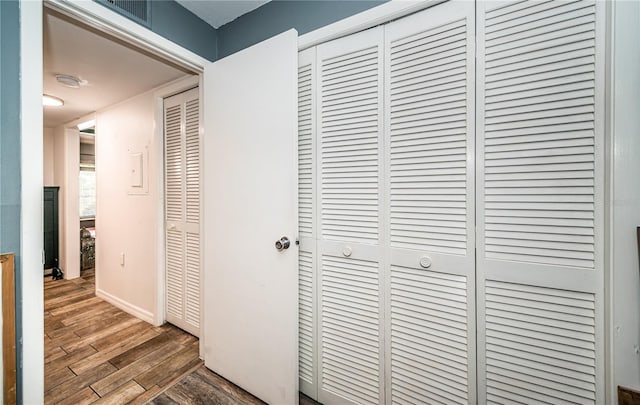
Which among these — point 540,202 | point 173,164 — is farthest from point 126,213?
point 540,202

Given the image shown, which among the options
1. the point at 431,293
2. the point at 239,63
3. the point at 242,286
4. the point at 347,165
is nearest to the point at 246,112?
the point at 239,63

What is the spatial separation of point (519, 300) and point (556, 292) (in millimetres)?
120

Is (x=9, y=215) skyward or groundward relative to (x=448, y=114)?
groundward

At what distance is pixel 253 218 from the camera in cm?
149

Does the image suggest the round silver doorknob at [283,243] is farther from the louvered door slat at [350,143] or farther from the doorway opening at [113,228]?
the doorway opening at [113,228]

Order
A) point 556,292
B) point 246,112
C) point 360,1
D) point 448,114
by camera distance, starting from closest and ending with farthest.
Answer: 1. point 556,292
2. point 448,114
3. point 360,1
4. point 246,112

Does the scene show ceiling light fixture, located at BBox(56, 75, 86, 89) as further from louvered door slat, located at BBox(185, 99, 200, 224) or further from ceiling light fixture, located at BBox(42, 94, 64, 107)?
louvered door slat, located at BBox(185, 99, 200, 224)

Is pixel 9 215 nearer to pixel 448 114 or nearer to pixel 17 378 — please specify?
pixel 17 378

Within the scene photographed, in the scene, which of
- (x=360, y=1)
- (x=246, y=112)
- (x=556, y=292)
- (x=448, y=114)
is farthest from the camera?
(x=246, y=112)

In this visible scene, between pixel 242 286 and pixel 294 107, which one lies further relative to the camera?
pixel 242 286

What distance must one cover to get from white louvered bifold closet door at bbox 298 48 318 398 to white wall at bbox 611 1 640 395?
46.1 inches

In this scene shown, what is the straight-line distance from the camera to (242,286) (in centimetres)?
154

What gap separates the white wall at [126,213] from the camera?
236 cm

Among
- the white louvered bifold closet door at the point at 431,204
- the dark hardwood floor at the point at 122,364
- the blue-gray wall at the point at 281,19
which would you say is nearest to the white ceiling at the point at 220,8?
the blue-gray wall at the point at 281,19
